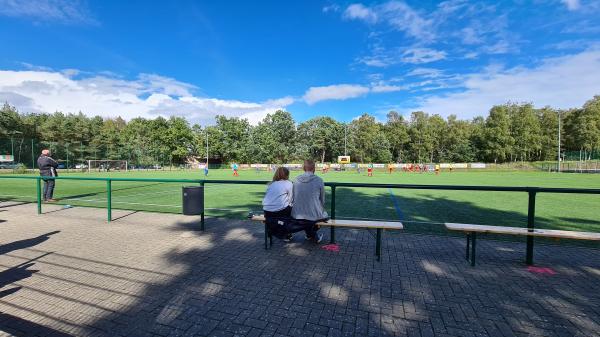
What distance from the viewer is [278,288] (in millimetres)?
3883

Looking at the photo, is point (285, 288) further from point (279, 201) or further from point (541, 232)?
point (541, 232)

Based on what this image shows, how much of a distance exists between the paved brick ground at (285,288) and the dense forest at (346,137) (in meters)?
58.8

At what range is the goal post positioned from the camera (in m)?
49.0

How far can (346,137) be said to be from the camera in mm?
82625

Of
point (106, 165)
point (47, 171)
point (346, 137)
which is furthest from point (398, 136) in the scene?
point (47, 171)

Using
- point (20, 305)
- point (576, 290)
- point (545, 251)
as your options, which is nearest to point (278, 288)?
point (20, 305)

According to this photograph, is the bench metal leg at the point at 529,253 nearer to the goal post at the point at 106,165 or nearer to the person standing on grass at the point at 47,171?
the person standing on grass at the point at 47,171

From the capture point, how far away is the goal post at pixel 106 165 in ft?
161

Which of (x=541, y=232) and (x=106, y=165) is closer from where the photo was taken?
(x=541, y=232)

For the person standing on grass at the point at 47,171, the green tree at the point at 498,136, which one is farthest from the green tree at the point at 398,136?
the person standing on grass at the point at 47,171

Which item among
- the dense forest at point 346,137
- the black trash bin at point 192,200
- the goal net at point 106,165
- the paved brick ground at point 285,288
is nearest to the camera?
the paved brick ground at point 285,288

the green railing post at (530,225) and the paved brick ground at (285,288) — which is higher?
the green railing post at (530,225)

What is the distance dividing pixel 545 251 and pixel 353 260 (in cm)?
362

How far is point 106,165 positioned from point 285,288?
58835mm
